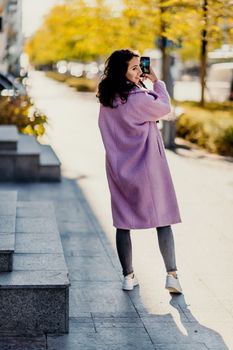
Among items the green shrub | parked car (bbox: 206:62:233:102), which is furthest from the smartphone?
parked car (bbox: 206:62:233:102)

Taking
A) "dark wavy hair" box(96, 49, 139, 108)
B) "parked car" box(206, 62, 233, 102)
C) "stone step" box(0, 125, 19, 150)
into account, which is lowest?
"parked car" box(206, 62, 233, 102)

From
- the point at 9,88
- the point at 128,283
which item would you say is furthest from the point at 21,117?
the point at 128,283

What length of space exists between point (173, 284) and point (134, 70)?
1675 millimetres

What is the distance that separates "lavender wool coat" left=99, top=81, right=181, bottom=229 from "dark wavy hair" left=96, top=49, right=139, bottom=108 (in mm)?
54

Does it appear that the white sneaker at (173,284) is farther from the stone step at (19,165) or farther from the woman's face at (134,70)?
the stone step at (19,165)

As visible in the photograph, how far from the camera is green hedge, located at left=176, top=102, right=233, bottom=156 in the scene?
1748cm

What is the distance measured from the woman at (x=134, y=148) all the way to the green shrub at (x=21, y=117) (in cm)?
947

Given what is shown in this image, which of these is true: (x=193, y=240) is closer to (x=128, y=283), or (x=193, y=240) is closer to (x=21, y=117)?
(x=128, y=283)

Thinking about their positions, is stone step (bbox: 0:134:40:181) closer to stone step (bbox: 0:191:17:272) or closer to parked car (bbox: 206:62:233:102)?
stone step (bbox: 0:191:17:272)

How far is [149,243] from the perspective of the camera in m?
9.01

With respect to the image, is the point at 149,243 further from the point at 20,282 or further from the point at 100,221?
the point at 20,282

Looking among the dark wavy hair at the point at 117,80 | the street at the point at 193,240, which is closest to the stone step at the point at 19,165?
the street at the point at 193,240

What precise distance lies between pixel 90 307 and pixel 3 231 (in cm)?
93

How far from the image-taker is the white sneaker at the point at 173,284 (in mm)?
6980
